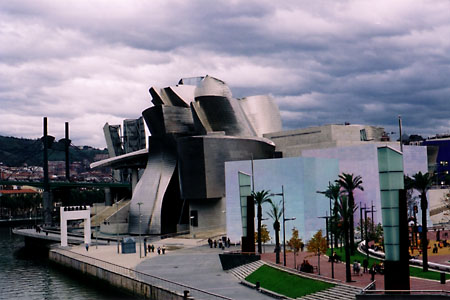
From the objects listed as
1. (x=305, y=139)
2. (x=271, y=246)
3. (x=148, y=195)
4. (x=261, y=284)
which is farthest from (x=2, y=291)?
(x=305, y=139)

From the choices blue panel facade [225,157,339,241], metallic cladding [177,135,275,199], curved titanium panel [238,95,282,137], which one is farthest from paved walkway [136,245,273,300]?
curved titanium panel [238,95,282,137]

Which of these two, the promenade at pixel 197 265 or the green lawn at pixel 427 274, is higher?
the green lawn at pixel 427 274

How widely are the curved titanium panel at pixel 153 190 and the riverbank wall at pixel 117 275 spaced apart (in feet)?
60.7

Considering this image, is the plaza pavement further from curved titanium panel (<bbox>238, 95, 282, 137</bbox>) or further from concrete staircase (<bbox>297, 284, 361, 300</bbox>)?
curved titanium panel (<bbox>238, 95, 282, 137</bbox>)

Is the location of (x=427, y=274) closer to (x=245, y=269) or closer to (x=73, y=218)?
(x=245, y=269)

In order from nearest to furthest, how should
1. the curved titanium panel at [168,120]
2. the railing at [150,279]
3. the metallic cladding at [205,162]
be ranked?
1. the railing at [150,279]
2. the metallic cladding at [205,162]
3. the curved titanium panel at [168,120]

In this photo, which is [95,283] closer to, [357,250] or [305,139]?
[357,250]

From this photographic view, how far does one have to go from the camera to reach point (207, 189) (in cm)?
7669

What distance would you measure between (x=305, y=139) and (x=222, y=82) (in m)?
17.6

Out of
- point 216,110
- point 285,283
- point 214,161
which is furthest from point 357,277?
point 216,110

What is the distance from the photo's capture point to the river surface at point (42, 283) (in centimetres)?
4259

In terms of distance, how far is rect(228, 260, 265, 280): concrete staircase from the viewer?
136 feet

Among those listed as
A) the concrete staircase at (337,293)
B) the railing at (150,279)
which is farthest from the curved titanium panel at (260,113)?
the concrete staircase at (337,293)

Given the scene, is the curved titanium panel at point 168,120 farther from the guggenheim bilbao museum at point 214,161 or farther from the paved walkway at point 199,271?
the paved walkway at point 199,271
